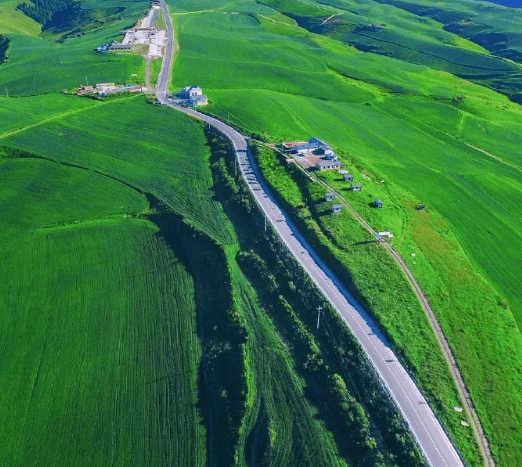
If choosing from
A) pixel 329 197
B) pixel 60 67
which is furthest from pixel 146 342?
pixel 60 67

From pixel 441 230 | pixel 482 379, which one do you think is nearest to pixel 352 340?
pixel 482 379

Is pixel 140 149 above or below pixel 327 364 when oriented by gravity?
above

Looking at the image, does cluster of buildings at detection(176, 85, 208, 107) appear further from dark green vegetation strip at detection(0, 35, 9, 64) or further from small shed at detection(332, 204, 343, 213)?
dark green vegetation strip at detection(0, 35, 9, 64)

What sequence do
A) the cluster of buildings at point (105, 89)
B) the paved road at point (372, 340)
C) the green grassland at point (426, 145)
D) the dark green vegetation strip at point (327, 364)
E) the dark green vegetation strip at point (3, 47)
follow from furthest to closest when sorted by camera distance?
the dark green vegetation strip at point (3, 47) → the cluster of buildings at point (105, 89) → the green grassland at point (426, 145) → the dark green vegetation strip at point (327, 364) → the paved road at point (372, 340)

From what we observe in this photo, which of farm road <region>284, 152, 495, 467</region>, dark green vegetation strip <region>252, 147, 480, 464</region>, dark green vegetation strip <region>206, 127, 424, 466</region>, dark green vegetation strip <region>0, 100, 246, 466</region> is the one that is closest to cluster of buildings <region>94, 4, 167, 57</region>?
dark green vegetation strip <region>0, 100, 246, 466</region>

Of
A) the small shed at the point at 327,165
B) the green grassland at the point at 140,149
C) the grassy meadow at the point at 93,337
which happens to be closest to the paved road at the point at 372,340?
the green grassland at the point at 140,149

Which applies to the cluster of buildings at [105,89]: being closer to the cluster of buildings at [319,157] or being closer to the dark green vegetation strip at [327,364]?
the cluster of buildings at [319,157]

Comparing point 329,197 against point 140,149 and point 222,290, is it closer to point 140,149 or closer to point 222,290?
point 222,290
